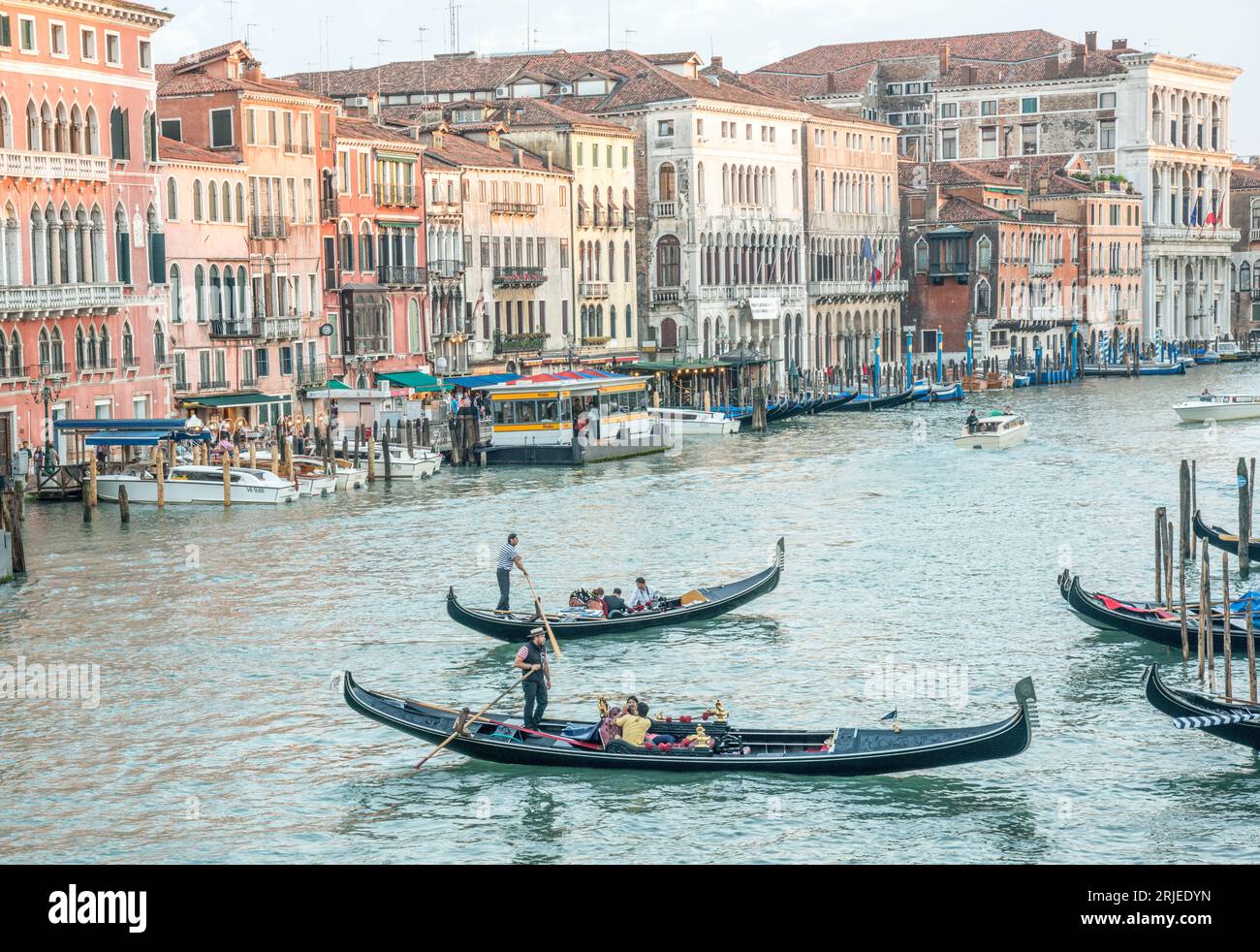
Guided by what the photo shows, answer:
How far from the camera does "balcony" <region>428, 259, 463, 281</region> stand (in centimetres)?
5688

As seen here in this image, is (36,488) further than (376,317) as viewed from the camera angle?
No

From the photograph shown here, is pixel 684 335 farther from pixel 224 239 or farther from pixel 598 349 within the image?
pixel 224 239

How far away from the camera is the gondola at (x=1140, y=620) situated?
23703 mm

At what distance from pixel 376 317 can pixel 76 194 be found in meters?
12.1

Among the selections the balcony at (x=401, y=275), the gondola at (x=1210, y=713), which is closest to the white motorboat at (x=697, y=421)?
the balcony at (x=401, y=275)

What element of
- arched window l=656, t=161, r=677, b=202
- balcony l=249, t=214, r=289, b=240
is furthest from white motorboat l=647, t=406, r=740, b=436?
arched window l=656, t=161, r=677, b=202

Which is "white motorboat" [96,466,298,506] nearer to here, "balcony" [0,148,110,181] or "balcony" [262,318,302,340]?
"balcony" [0,148,110,181]

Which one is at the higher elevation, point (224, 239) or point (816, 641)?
point (224, 239)

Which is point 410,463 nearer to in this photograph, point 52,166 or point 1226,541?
point 52,166

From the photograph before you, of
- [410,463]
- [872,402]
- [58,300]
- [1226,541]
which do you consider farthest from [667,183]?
[1226,541]

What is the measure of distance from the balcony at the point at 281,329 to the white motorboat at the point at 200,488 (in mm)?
10861

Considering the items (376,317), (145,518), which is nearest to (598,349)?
(376,317)

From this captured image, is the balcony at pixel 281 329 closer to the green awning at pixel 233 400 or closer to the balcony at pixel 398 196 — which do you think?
the green awning at pixel 233 400

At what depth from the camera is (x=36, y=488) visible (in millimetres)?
39875
